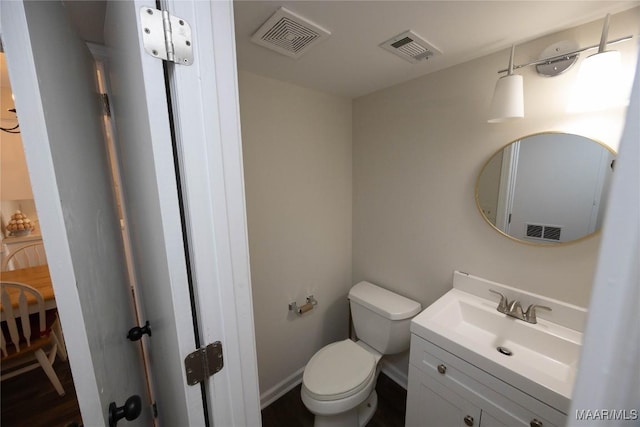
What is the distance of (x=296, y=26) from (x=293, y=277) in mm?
1435

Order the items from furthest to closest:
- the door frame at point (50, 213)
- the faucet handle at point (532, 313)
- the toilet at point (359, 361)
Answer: the toilet at point (359, 361), the faucet handle at point (532, 313), the door frame at point (50, 213)

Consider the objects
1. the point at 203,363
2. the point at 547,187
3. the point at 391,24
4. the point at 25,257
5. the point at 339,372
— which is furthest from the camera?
the point at 25,257

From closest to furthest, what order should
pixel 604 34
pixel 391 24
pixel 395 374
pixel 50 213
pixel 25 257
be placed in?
pixel 50 213
pixel 604 34
pixel 391 24
pixel 395 374
pixel 25 257

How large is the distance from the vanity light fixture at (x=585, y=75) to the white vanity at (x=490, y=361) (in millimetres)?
872

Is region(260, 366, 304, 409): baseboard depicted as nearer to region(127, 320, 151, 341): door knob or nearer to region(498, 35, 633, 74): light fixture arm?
region(127, 320, 151, 341): door knob

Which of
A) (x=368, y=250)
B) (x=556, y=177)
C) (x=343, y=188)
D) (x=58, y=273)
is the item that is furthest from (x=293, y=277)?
(x=556, y=177)

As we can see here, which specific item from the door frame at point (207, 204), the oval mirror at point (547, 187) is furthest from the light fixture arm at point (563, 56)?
the door frame at point (207, 204)

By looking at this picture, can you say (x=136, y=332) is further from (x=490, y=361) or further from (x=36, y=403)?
(x=36, y=403)

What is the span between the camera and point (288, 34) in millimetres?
1026

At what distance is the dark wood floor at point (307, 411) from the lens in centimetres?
157

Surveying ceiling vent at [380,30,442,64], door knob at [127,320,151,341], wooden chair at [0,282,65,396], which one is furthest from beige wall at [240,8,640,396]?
wooden chair at [0,282,65,396]

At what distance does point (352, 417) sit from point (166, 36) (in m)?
1.91

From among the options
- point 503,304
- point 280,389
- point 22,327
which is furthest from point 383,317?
point 22,327

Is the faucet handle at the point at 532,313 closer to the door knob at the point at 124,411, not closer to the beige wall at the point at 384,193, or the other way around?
the beige wall at the point at 384,193
